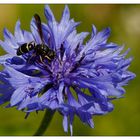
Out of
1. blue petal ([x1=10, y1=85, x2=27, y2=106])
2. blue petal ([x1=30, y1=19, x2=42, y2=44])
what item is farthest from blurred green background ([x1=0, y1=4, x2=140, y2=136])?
blue petal ([x1=10, y1=85, x2=27, y2=106])

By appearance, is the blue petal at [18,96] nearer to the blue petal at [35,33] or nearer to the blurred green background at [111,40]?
the blue petal at [35,33]

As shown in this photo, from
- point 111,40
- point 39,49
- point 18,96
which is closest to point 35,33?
point 39,49

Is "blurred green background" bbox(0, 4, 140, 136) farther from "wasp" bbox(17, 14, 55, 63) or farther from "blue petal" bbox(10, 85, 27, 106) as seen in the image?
"blue petal" bbox(10, 85, 27, 106)

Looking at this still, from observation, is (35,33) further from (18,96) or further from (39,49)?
(18,96)

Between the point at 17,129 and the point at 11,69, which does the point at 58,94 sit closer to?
the point at 11,69
